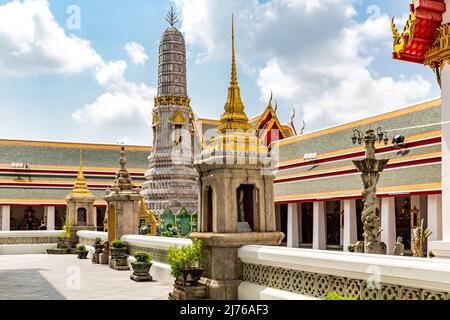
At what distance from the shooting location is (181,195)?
4591 cm

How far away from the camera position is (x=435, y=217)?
82.6 ft

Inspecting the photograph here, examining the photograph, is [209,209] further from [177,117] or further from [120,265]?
[177,117]

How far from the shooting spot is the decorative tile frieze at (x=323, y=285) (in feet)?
24.7

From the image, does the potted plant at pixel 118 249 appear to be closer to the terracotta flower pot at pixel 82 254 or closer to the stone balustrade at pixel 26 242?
the terracotta flower pot at pixel 82 254

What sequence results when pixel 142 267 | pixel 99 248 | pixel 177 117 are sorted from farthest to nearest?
1. pixel 177 117
2. pixel 99 248
3. pixel 142 267

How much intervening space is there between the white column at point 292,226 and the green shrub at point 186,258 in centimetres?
2431

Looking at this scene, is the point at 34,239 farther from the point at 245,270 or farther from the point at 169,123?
the point at 245,270

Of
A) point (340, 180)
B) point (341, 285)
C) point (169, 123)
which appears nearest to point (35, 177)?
point (169, 123)

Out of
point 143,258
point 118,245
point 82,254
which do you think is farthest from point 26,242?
point 143,258

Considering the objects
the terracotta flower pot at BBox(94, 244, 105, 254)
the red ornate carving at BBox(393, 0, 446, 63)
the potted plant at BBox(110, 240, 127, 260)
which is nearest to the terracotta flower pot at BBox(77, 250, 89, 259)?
the terracotta flower pot at BBox(94, 244, 105, 254)

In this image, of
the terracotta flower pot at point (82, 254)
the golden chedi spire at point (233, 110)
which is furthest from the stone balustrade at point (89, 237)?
the golden chedi spire at point (233, 110)

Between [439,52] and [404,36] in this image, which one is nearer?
[439,52]

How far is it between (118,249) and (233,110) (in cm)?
999
